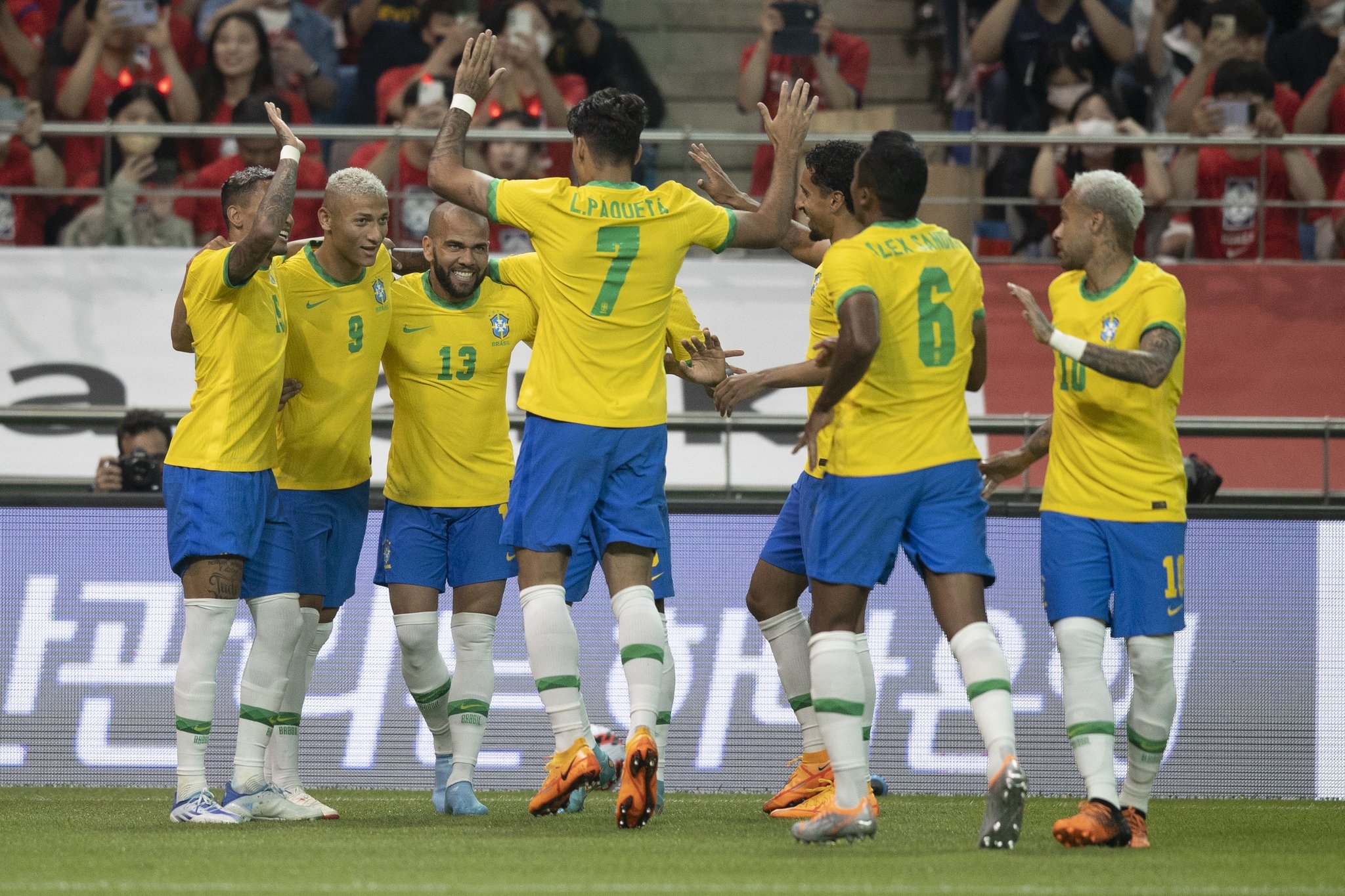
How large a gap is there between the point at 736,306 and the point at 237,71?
450 centimetres

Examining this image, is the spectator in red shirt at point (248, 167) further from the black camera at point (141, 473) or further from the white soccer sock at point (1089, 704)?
the white soccer sock at point (1089, 704)

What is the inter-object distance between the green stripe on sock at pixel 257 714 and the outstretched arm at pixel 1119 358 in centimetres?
335

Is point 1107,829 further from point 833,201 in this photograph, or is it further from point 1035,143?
point 1035,143

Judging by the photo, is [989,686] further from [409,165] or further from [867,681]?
[409,165]

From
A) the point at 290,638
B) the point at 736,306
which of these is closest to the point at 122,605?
the point at 290,638

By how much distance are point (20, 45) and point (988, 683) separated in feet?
33.5

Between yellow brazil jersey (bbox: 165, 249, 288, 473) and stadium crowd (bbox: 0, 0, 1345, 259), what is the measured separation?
4353 millimetres

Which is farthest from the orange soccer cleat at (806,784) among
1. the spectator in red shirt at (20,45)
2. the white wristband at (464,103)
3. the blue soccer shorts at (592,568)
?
the spectator in red shirt at (20,45)

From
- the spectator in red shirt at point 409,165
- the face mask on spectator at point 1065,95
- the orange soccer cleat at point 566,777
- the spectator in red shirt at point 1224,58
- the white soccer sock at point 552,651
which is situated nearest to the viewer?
the orange soccer cleat at point 566,777

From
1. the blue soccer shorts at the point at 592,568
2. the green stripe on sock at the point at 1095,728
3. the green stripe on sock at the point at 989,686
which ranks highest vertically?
the blue soccer shorts at the point at 592,568

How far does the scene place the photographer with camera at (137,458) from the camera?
9117mm

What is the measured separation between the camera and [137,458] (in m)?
A: 9.11

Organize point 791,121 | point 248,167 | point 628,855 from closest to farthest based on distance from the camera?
point 628,855
point 791,121
point 248,167

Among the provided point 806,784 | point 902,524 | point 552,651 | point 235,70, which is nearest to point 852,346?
point 902,524
